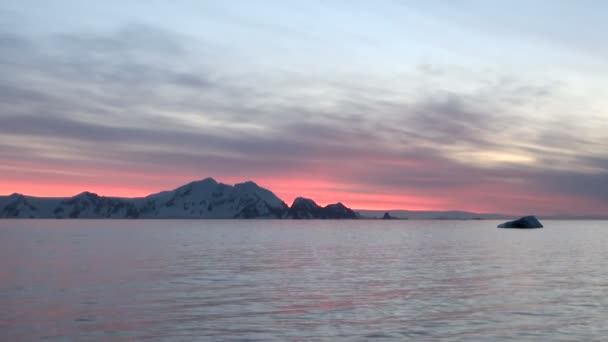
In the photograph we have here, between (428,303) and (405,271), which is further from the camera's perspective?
(405,271)

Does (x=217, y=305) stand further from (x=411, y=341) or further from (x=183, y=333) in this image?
(x=411, y=341)

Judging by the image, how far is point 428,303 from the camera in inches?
1238

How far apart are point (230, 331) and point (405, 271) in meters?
28.7

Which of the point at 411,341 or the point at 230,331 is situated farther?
the point at 230,331

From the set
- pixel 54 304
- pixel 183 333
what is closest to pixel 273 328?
pixel 183 333

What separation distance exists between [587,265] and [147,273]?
134 ft

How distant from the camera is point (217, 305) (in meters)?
30.7

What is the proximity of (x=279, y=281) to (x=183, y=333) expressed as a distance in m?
18.8

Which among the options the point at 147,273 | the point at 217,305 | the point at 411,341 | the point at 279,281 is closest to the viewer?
the point at 411,341

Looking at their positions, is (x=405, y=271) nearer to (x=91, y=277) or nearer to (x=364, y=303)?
(x=364, y=303)

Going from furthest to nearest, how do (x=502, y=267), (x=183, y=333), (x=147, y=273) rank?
(x=502, y=267)
(x=147, y=273)
(x=183, y=333)

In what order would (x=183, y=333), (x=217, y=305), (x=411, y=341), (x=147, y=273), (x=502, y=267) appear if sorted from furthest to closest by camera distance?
1. (x=502, y=267)
2. (x=147, y=273)
3. (x=217, y=305)
4. (x=183, y=333)
5. (x=411, y=341)

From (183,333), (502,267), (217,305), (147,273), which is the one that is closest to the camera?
(183,333)

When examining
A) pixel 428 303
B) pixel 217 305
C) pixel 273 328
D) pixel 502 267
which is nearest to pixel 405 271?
pixel 502 267
